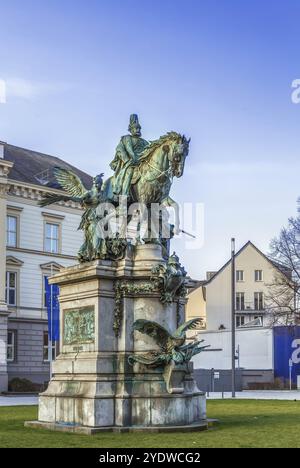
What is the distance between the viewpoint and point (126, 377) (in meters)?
15.7

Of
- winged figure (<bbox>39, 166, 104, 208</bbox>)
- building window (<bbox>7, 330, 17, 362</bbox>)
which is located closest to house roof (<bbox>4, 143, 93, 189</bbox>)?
building window (<bbox>7, 330, 17, 362</bbox>)

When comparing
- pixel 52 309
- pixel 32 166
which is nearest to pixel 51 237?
pixel 32 166

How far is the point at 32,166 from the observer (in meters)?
59.0

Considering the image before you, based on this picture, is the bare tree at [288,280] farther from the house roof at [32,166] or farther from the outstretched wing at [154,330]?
the outstretched wing at [154,330]

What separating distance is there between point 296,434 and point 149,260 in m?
4.34

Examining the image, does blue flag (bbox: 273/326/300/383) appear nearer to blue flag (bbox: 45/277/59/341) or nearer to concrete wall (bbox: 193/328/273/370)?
concrete wall (bbox: 193/328/273/370)

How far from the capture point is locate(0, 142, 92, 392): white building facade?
51.7m

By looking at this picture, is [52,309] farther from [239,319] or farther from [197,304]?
[197,304]

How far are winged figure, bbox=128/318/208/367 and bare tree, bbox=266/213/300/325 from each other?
38470mm

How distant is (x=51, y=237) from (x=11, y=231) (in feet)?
11.5

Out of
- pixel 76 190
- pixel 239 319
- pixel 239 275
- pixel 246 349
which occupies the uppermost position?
pixel 239 275

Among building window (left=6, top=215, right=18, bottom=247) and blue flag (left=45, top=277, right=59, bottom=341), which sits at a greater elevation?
building window (left=6, top=215, right=18, bottom=247)
